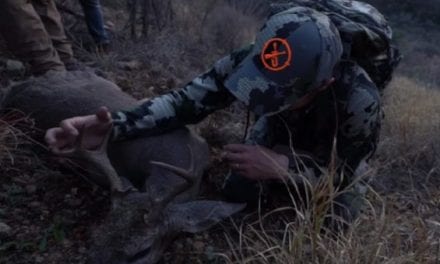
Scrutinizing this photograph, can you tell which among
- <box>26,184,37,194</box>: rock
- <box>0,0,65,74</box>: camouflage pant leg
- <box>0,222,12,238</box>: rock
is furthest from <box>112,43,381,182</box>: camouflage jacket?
<box>0,0,65,74</box>: camouflage pant leg

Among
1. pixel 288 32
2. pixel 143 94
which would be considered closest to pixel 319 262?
pixel 288 32

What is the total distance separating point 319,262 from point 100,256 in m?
0.86

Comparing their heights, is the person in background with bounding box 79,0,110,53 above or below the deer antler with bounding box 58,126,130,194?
below

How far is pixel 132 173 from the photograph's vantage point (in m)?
3.45

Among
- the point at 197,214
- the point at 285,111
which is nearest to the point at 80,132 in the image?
the point at 197,214

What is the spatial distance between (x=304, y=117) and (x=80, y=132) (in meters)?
1.07

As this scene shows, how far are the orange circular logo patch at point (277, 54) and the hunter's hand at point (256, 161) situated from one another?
19.9 inches

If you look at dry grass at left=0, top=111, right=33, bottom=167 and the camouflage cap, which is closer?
the camouflage cap

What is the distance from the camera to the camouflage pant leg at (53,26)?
4742 mm

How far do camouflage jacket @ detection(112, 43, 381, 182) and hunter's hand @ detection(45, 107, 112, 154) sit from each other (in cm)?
10

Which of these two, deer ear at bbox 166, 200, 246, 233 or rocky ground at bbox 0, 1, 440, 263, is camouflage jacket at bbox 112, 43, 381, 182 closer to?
rocky ground at bbox 0, 1, 440, 263

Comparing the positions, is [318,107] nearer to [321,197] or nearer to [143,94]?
[321,197]

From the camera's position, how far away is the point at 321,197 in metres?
2.81

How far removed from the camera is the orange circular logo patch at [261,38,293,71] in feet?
8.75
